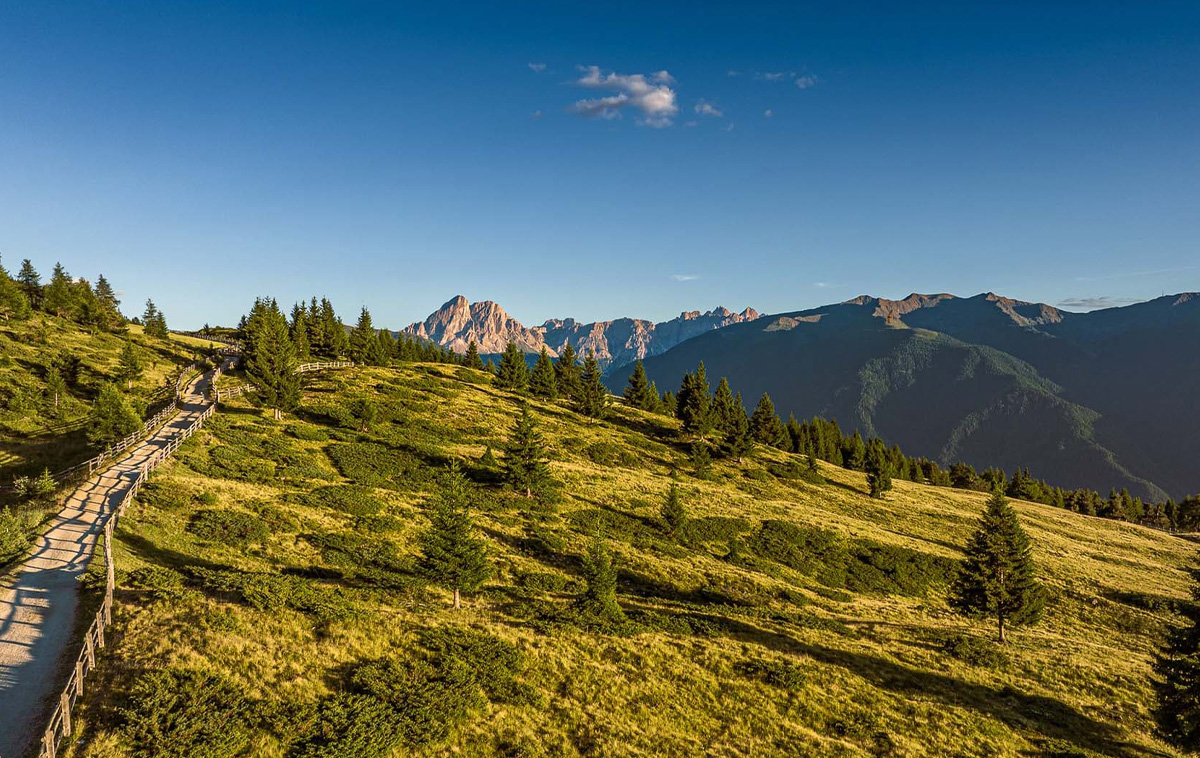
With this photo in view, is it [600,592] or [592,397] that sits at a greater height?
[592,397]

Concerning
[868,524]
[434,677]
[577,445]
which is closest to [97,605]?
[434,677]

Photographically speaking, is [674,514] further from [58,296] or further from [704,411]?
[58,296]

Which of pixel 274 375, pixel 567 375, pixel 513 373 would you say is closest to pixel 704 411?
pixel 567 375

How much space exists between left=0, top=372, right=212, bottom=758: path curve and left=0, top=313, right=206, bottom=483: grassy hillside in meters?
15.1

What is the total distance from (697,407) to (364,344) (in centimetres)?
5785

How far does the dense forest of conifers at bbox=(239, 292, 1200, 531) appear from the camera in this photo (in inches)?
→ 2948

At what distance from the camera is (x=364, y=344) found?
88438mm

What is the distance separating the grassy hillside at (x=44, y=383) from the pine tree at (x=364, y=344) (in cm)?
2426

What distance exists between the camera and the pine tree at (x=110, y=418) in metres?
38.1

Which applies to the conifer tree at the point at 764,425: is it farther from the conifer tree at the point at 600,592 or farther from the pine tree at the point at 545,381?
the conifer tree at the point at 600,592

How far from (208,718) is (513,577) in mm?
18054

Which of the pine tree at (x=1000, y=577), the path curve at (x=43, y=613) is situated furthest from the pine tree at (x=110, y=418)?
the pine tree at (x=1000, y=577)

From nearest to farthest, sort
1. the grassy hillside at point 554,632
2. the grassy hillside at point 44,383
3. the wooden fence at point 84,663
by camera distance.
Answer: the wooden fence at point 84,663
the grassy hillside at point 554,632
the grassy hillside at point 44,383

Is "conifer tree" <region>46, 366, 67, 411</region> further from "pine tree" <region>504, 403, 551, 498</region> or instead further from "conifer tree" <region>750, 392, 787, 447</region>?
"conifer tree" <region>750, 392, 787, 447</region>
